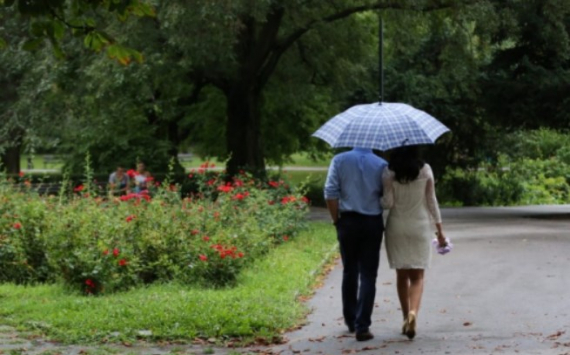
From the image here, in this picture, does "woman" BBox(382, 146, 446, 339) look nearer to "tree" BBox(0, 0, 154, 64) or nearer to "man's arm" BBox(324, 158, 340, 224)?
"man's arm" BBox(324, 158, 340, 224)

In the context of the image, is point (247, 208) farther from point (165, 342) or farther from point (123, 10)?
point (123, 10)

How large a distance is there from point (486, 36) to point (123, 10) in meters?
19.5

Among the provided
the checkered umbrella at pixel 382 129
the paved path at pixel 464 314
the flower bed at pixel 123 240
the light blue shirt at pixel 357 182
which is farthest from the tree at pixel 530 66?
the light blue shirt at pixel 357 182

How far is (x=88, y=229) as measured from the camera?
13250 mm

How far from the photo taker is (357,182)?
9.69 m

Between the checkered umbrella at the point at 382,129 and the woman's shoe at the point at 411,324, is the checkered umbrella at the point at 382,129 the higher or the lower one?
the higher one

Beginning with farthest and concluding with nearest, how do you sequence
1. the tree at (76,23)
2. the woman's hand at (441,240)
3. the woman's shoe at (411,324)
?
the woman's hand at (441,240) < the woman's shoe at (411,324) < the tree at (76,23)

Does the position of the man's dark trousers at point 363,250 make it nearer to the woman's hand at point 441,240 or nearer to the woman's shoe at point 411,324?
the woman's shoe at point 411,324

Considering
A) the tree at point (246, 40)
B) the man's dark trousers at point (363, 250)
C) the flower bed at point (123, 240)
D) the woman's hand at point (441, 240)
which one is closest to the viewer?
the man's dark trousers at point (363, 250)

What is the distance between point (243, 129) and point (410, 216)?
74.4 feet

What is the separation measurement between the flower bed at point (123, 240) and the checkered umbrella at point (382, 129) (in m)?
3.27

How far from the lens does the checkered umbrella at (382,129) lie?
9.67 meters

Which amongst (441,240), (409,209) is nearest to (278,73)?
(441,240)

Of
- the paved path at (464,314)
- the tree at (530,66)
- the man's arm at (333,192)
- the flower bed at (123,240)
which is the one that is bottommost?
the paved path at (464,314)
